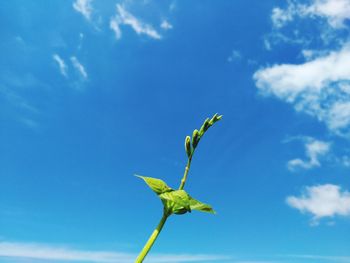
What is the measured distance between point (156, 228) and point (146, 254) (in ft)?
0.56

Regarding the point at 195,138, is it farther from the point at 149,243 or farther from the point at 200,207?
the point at 149,243

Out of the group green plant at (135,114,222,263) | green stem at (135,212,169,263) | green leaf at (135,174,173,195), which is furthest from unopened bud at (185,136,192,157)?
green stem at (135,212,169,263)

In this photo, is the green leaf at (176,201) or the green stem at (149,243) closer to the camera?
the green stem at (149,243)

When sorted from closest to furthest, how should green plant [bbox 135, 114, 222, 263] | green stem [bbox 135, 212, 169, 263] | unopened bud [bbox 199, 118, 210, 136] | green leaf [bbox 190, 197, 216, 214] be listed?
1. green stem [bbox 135, 212, 169, 263]
2. green plant [bbox 135, 114, 222, 263]
3. green leaf [bbox 190, 197, 216, 214]
4. unopened bud [bbox 199, 118, 210, 136]

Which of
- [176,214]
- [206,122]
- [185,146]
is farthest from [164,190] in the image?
[206,122]

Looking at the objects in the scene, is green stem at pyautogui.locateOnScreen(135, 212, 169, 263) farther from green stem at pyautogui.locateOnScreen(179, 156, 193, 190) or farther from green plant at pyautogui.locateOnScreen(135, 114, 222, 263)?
green stem at pyautogui.locateOnScreen(179, 156, 193, 190)

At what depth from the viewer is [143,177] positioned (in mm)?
2199

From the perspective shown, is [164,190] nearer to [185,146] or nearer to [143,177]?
Answer: [143,177]

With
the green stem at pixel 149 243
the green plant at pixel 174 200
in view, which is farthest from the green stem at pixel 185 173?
the green stem at pixel 149 243

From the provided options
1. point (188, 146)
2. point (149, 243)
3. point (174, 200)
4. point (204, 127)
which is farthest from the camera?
point (204, 127)

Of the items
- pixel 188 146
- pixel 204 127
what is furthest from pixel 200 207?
pixel 204 127

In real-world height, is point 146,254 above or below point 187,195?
below

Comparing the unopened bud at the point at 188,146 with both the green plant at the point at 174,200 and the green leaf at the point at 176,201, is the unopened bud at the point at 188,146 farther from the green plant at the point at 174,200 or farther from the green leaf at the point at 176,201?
the green leaf at the point at 176,201

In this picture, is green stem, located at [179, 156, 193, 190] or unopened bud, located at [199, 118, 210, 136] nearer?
green stem, located at [179, 156, 193, 190]
